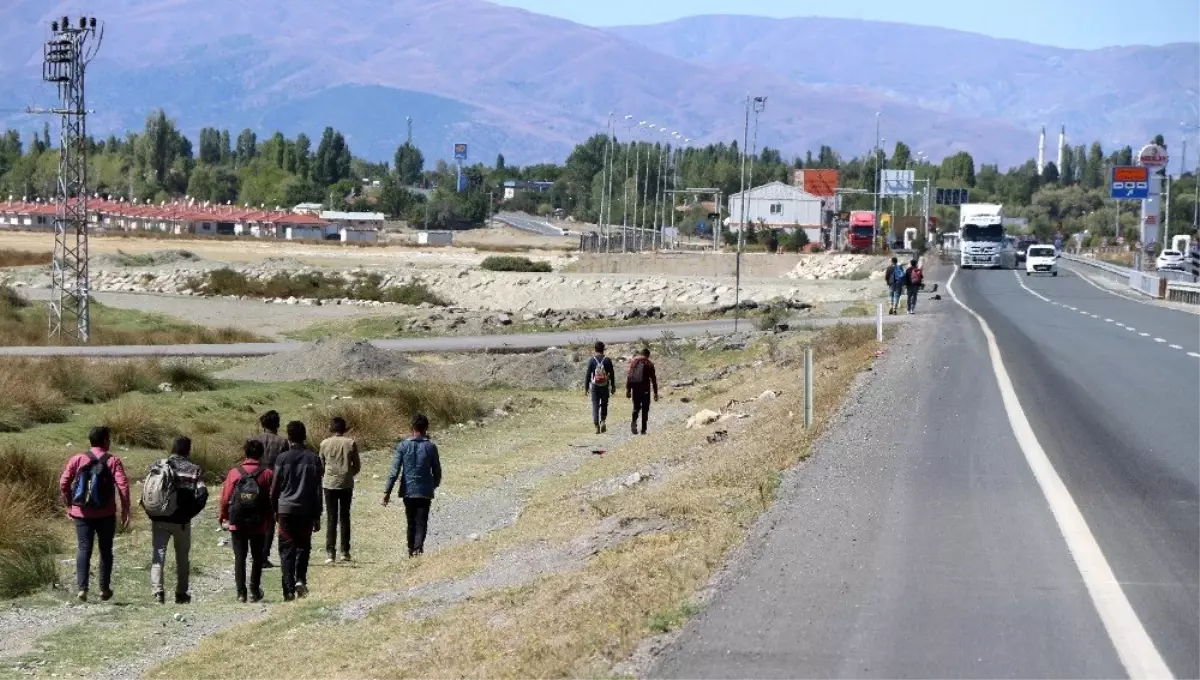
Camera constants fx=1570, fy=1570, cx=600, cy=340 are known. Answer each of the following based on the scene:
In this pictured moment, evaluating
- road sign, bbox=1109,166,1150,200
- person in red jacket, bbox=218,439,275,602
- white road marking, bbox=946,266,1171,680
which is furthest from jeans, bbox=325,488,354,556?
road sign, bbox=1109,166,1150,200

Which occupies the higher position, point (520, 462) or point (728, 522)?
point (728, 522)

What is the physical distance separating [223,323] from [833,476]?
58.3 metres

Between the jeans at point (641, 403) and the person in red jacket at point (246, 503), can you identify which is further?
the jeans at point (641, 403)

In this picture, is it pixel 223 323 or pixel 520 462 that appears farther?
pixel 223 323

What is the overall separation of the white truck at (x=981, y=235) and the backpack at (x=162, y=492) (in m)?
85.2

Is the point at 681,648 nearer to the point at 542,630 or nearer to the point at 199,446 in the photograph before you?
the point at 542,630

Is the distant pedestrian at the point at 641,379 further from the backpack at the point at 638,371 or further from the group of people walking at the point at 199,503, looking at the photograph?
the group of people walking at the point at 199,503

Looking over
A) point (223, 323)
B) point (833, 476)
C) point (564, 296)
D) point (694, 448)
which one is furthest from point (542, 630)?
point (564, 296)

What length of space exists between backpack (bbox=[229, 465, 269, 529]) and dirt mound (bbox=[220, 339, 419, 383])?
22919 mm

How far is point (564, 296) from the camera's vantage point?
87.8 meters

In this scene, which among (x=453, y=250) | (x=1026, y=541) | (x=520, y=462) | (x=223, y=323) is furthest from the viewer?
(x=453, y=250)

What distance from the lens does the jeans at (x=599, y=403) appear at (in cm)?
2822

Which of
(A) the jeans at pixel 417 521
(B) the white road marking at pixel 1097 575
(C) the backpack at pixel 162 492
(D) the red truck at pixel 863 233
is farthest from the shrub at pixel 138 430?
(D) the red truck at pixel 863 233

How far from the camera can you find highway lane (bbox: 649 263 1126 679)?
812 cm
